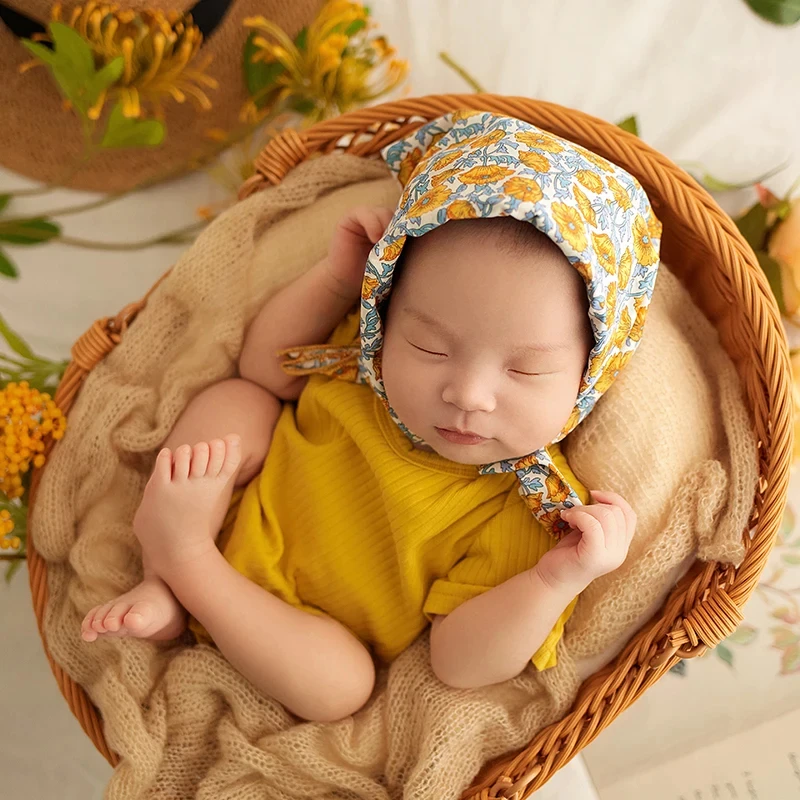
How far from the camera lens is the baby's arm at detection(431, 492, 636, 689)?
95 cm

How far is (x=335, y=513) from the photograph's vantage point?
113 centimetres

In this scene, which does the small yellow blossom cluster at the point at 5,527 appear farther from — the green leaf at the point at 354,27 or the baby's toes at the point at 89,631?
the green leaf at the point at 354,27

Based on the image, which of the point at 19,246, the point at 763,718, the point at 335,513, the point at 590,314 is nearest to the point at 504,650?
the point at 335,513

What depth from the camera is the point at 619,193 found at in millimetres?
943

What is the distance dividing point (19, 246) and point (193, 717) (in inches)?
36.5

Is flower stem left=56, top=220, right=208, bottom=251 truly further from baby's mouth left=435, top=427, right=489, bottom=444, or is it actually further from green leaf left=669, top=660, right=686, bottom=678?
green leaf left=669, top=660, right=686, bottom=678

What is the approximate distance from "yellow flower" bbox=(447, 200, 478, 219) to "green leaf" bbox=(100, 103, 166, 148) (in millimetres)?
480

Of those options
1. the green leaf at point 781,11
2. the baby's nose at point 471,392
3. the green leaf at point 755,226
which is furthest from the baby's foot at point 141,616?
the green leaf at point 781,11

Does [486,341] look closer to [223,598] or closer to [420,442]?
[420,442]

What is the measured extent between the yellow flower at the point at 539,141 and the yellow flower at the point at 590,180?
1.6 inches

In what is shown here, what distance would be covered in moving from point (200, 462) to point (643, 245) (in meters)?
0.59

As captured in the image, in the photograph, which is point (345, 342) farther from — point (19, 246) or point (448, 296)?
point (19, 246)

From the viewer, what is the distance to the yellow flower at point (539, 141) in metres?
0.92

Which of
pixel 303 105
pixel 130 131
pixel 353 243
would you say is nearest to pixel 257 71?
pixel 303 105
